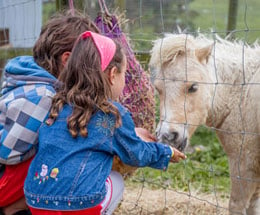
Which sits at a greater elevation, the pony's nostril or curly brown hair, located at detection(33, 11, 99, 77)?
curly brown hair, located at detection(33, 11, 99, 77)

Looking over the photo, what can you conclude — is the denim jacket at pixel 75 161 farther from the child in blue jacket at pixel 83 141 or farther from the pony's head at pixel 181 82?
the pony's head at pixel 181 82

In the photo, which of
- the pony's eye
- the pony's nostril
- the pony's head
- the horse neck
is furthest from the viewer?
the horse neck

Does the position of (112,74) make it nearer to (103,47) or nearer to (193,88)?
(103,47)

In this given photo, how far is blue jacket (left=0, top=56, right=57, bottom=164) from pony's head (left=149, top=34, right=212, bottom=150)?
3.04 feet

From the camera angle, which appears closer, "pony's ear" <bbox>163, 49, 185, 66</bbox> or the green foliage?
"pony's ear" <bbox>163, 49, 185, 66</bbox>

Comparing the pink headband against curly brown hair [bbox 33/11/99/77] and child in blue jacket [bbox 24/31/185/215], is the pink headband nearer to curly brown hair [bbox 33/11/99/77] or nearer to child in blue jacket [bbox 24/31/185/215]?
child in blue jacket [bbox 24/31/185/215]

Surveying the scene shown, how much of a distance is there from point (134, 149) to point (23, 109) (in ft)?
1.96

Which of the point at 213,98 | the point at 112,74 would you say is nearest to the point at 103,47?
the point at 112,74

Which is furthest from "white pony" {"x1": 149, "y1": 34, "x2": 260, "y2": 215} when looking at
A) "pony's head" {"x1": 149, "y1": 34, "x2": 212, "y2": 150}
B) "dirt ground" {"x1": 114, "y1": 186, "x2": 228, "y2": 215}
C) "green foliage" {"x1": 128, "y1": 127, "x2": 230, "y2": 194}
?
"green foliage" {"x1": 128, "y1": 127, "x2": 230, "y2": 194}

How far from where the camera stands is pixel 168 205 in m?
4.54

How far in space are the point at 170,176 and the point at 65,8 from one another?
2.48 metres

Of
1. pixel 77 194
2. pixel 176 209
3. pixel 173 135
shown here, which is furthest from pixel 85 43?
pixel 176 209

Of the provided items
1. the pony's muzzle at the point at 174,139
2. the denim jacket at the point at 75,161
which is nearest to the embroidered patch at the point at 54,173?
the denim jacket at the point at 75,161

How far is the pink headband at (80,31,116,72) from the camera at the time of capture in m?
2.47
